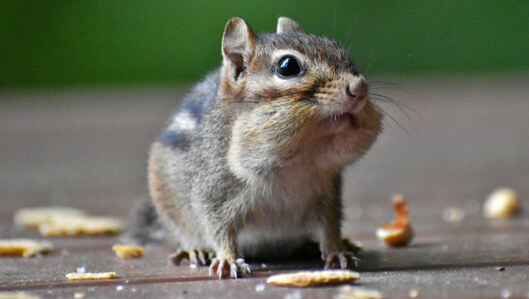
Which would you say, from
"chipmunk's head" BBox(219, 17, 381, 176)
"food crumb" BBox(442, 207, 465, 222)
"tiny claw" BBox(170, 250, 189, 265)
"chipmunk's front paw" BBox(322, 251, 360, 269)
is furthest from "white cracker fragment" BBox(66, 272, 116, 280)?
"food crumb" BBox(442, 207, 465, 222)

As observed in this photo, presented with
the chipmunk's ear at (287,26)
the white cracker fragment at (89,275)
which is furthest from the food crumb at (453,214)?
the white cracker fragment at (89,275)

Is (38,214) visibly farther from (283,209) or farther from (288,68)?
(288,68)

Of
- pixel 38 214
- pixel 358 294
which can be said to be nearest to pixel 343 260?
pixel 358 294

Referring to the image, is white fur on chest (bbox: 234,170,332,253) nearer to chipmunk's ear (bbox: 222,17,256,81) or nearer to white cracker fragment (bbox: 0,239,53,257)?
chipmunk's ear (bbox: 222,17,256,81)

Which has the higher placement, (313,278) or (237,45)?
(237,45)

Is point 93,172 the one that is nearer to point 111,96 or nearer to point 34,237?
point 111,96

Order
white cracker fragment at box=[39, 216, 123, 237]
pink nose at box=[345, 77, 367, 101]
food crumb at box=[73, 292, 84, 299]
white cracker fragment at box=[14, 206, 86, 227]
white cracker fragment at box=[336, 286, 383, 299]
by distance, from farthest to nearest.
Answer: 1. white cracker fragment at box=[14, 206, 86, 227]
2. white cracker fragment at box=[39, 216, 123, 237]
3. pink nose at box=[345, 77, 367, 101]
4. food crumb at box=[73, 292, 84, 299]
5. white cracker fragment at box=[336, 286, 383, 299]
